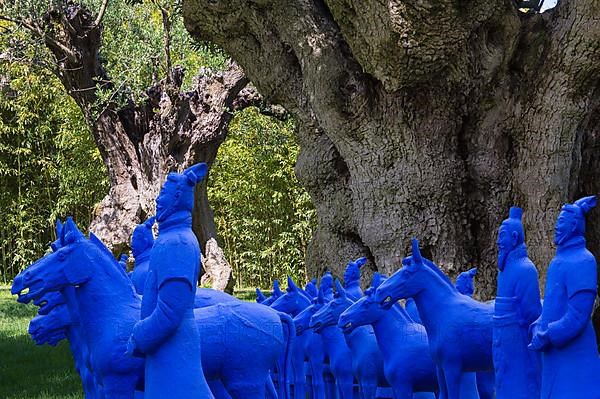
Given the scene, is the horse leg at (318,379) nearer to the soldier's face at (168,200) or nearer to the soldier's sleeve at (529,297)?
the soldier's sleeve at (529,297)

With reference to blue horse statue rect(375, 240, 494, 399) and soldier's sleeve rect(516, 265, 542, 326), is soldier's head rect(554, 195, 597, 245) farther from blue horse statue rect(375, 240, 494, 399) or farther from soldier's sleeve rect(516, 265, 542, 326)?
blue horse statue rect(375, 240, 494, 399)

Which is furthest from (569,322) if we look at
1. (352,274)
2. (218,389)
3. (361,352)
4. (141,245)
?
(141,245)

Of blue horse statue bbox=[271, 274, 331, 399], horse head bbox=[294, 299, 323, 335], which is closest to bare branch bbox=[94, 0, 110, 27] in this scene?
blue horse statue bbox=[271, 274, 331, 399]

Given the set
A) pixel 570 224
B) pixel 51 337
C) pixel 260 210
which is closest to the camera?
pixel 570 224

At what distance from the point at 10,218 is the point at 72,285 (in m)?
25.6

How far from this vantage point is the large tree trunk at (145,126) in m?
16.7

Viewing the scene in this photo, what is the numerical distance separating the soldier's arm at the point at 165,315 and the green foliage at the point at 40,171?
23.7 metres

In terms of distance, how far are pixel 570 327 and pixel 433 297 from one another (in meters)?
1.41

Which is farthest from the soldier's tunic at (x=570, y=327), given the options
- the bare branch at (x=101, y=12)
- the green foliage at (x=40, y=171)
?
the green foliage at (x=40, y=171)

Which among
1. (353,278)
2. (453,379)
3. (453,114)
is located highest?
(453,114)

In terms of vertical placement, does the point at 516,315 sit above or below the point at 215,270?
below

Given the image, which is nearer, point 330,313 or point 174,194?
point 174,194

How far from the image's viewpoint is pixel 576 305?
15.7 feet

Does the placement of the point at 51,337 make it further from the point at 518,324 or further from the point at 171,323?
the point at 518,324
